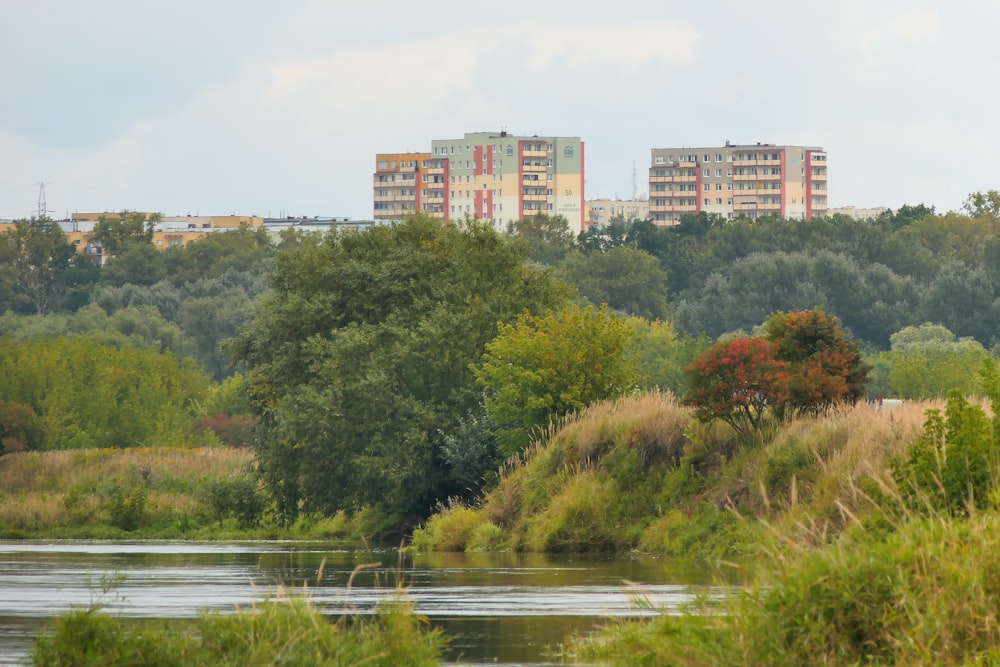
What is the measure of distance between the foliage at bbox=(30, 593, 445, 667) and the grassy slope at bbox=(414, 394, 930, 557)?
1391cm

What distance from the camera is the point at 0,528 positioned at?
52938 mm

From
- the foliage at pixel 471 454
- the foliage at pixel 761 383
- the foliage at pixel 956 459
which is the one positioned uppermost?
the foliage at pixel 956 459

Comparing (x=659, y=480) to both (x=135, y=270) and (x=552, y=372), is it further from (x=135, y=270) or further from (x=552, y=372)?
(x=135, y=270)

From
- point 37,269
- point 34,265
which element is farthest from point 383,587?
point 34,265

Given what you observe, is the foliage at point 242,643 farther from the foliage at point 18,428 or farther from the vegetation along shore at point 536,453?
the foliage at point 18,428

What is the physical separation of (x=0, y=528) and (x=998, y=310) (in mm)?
81766

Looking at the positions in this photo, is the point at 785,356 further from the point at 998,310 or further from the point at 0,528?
the point at 998,310

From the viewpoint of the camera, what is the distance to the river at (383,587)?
59.2ft

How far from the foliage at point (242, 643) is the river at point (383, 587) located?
0.33 meters

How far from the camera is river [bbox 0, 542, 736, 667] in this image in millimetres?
18047

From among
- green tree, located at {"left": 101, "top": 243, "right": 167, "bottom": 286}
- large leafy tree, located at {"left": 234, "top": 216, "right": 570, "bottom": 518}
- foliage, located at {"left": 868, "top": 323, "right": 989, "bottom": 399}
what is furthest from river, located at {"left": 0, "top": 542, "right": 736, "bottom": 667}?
green tree, located at {"left": 101, "top": 243, "right": 167, "bottom": 286}

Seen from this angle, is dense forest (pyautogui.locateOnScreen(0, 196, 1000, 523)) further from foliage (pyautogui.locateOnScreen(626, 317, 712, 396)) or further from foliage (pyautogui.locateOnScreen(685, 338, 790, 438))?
foliage (pyautogui.locateOnScreen(685, 338, 790, 438))

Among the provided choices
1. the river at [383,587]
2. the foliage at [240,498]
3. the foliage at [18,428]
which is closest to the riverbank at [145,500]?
the foliage at [240,498]

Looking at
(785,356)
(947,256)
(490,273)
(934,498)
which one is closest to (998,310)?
(947,256)
